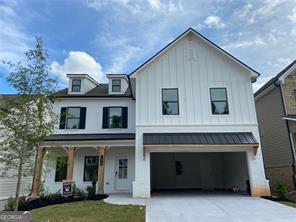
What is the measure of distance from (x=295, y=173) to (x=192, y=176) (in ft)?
22.5

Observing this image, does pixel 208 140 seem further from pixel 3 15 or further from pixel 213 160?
pixel 3 15

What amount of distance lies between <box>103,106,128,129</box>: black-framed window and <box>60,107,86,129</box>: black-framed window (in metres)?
1.55

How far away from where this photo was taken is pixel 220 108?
41.3ft

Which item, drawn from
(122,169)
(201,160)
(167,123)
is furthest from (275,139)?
(122,169)

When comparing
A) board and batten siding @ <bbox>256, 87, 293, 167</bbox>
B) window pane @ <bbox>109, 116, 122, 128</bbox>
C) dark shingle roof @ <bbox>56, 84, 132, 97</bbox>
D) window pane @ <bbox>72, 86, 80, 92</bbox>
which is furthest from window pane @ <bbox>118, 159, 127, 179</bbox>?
board and batten siding @ <bbox>256, 87, 293, 167</bbox>

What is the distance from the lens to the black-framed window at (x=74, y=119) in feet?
50.7

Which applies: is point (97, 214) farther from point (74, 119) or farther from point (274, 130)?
point (274, 130)

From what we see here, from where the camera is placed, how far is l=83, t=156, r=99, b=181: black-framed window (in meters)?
14.7

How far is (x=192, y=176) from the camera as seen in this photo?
55.9 ft

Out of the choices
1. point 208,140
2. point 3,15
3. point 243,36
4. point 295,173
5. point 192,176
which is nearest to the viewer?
point 3,15

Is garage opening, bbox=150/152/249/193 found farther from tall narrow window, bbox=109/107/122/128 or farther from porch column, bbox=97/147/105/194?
porch column, bbox=97/147/105/194

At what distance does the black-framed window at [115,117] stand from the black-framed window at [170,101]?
13.3 ft

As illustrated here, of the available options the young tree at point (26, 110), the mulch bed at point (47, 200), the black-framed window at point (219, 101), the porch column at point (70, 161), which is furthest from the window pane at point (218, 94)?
the porch column at point (70, 161)

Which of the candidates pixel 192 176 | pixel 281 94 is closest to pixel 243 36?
pixel 281 94
